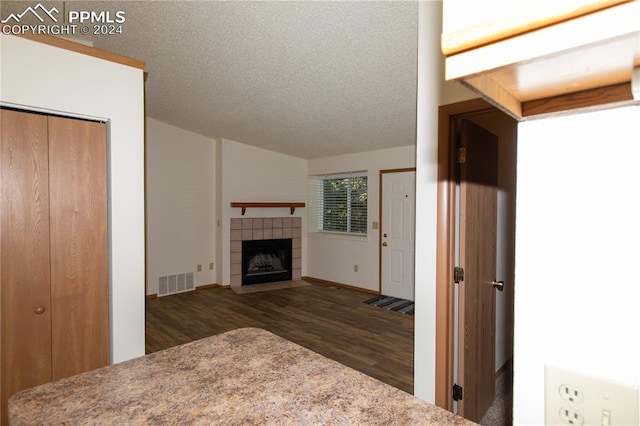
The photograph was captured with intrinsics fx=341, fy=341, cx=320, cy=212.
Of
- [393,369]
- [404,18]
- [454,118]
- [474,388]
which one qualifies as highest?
[404,18]

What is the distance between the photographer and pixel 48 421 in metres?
0.75

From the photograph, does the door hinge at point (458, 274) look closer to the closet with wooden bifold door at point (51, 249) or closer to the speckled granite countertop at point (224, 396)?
the speckled granite countertop at point (224, 396)

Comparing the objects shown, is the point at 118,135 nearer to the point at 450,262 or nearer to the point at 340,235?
the point at 450,262

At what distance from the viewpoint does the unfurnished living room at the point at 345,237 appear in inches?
21.5

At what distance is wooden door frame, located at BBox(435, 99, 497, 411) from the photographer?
1.73m

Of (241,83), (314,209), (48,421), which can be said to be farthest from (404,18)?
(314,209)

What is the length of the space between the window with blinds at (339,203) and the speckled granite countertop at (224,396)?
502 cm

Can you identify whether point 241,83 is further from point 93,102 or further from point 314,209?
point 314,209

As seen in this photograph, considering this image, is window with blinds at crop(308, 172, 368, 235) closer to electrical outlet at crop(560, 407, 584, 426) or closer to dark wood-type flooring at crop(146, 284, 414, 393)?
dark wood-type flooring at crop(146, 284, 414, 393)

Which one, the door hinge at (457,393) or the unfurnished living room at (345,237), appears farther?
the door hinge at (457,393)

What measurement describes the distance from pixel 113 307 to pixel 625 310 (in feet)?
8.45

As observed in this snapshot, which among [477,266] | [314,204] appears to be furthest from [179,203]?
[477,266]

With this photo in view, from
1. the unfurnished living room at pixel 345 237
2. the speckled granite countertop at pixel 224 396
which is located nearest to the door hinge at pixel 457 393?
the unfurnished living room at pixel 345 237

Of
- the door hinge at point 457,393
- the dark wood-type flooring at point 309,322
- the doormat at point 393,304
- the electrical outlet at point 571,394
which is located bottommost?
the dark wood-type flooring at point 309,322
